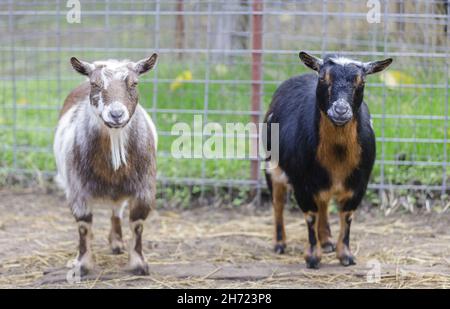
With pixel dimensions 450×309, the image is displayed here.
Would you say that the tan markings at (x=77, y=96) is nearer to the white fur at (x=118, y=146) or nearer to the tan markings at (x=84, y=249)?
the white fur at (x=118, y=146)

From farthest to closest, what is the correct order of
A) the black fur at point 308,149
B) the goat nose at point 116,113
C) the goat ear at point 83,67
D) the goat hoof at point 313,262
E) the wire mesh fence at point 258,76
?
the wire mesh fence at point 258,76
the goat hoof at point 313,262
the black fur at point 308,149
the goat ear at point 83,67
the goat nose at point 116,113

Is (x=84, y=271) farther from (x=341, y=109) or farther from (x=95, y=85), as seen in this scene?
(x=341, y=109)

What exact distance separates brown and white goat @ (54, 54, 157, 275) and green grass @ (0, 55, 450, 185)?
204 centimetres

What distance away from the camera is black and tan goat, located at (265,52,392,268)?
532 centimetres

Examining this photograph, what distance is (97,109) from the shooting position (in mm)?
5254

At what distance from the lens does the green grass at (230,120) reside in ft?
25.0

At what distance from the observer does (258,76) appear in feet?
25.1

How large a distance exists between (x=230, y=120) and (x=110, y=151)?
9.01 feet

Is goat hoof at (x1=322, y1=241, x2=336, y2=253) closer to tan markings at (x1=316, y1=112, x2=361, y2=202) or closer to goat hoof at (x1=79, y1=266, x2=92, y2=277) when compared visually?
tan markings at (x1=316, y1=112, x2=361, y2=202)

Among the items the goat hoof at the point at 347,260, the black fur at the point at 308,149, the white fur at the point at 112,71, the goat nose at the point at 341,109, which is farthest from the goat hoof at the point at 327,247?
the white fur at the point at 112,71

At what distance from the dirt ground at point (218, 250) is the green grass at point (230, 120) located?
436 mm

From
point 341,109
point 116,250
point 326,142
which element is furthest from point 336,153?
point 116,250

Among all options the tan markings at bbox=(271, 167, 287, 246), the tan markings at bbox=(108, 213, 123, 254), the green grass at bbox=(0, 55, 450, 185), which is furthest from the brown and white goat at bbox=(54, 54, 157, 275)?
the green grass at bbox=(0, 55, 450, 185)
